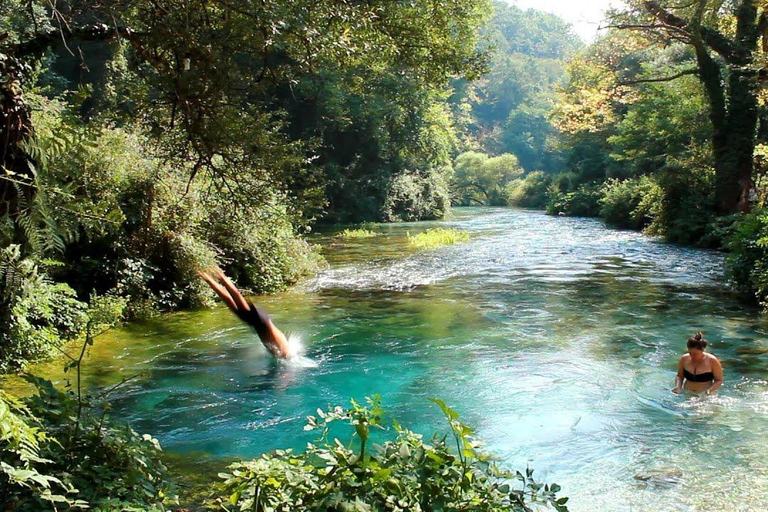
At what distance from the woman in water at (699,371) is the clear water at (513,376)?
0.24 meters

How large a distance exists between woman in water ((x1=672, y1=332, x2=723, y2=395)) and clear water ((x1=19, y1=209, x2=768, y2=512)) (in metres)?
0.24

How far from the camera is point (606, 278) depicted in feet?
55.4

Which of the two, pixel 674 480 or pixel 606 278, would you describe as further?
pixel 606 278

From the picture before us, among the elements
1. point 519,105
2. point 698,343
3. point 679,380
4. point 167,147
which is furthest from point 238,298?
point 519,105

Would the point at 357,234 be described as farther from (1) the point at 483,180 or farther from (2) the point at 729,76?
(1) the point at 483,180

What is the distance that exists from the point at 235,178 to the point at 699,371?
612 cm

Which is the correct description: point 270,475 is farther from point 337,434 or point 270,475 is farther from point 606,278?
point 606,278

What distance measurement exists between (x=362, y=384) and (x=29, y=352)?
4434mm

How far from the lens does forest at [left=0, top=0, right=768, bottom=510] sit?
3.75 metres

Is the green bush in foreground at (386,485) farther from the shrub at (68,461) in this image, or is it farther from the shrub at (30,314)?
the shrub at (30,314)

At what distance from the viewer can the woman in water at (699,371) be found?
314 inches

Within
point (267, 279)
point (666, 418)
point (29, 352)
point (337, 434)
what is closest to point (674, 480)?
point (666, 418)

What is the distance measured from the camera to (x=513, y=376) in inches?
350

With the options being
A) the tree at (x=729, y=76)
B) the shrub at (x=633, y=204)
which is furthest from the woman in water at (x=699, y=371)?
the shrub at (x=633, y=204)
